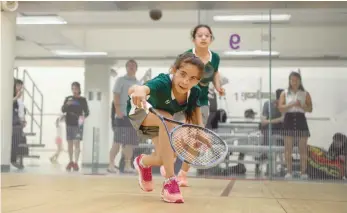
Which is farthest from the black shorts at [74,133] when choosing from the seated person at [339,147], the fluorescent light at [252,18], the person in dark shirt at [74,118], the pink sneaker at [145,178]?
the pink sneaker at [145,178]

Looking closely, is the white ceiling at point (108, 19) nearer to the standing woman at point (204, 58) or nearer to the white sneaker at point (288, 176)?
the white sneaker at point (288, 176)

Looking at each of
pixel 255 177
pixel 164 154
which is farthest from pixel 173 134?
pixel 255 177

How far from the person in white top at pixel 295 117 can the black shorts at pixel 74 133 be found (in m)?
1.70

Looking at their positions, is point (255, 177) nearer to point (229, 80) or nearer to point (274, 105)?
point (274, 105)

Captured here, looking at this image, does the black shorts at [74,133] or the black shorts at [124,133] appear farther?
the black shorts at [74,133]

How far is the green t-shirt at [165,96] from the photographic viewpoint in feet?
4.78

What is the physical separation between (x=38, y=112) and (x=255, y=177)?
7.80ft

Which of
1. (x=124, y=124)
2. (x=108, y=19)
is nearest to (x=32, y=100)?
(x=108, y=19)

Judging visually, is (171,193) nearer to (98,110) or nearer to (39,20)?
(98,110)

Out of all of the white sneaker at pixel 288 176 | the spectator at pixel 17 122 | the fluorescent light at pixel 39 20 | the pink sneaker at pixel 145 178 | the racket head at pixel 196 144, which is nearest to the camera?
the racket head at pixel 196 144

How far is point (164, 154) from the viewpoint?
1.48 metres

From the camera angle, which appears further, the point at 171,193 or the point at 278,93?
the point at 278,93

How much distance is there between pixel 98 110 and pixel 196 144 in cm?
330

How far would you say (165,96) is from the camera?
150 centimetres
